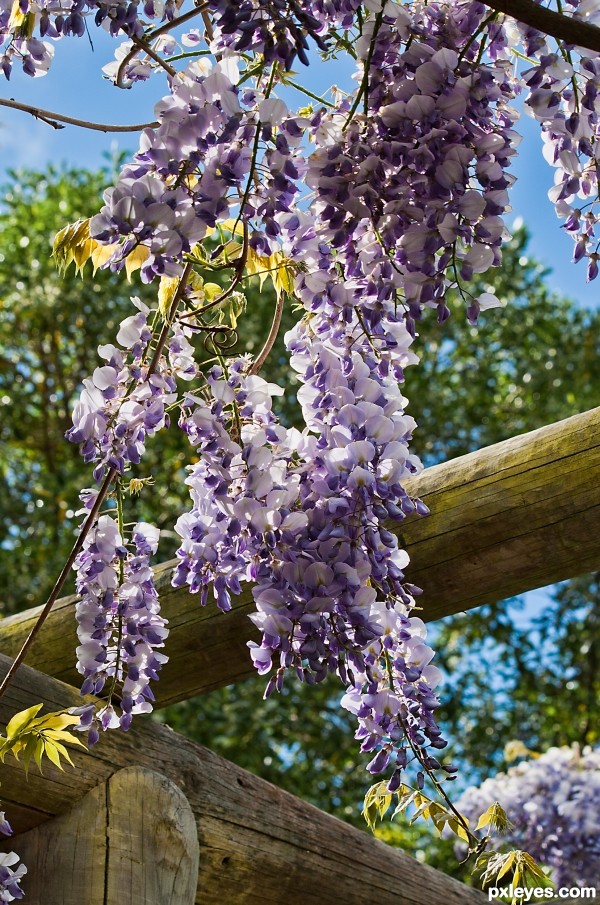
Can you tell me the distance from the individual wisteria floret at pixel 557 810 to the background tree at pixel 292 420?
1.32 metres

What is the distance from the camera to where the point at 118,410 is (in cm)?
108

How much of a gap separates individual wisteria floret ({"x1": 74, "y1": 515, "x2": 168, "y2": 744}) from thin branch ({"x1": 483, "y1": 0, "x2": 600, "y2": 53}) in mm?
673

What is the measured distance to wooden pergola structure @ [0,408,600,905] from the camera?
147 cm

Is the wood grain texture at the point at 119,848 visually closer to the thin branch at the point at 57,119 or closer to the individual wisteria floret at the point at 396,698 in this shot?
the individual wisteria floret at the point at 396,698

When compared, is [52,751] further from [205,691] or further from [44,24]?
[44,24]

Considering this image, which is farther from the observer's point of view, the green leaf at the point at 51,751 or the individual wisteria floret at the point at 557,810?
the individual wisteria floret at the point at 557,810

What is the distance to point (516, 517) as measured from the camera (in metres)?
1.47

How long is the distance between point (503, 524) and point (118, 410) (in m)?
0.64

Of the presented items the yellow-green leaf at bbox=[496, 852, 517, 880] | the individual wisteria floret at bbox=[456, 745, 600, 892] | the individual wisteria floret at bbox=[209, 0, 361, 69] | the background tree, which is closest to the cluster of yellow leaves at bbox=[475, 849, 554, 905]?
the yellow-green leaf at bbox=[496, 852, 517, 880]

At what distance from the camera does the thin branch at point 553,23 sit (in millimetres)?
872

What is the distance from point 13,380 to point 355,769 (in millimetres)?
2516

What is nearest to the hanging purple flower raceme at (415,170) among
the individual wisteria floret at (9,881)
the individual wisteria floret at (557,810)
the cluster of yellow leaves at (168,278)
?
the cluster of yellow leaves at (168,278)

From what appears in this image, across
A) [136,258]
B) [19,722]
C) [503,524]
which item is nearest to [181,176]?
[136,258]

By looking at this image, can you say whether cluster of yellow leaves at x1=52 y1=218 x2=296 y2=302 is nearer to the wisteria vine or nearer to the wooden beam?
the wisteria vine
